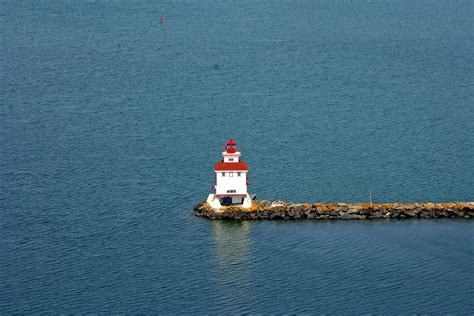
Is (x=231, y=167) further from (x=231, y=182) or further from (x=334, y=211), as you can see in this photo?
(x=334, y=211)

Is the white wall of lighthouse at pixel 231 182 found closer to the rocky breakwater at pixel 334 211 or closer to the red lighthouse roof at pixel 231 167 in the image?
the red lighthouse roof at pixel 231 167

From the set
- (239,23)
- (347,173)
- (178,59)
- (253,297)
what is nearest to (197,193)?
(347,173)

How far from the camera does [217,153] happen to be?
371 feet

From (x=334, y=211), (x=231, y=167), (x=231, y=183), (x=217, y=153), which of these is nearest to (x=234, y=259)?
(x=231, y=183)

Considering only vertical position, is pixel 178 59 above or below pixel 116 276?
above

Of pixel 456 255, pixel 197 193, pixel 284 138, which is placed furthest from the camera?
pixel 284 138

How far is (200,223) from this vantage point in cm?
9519

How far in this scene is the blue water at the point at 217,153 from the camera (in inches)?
3295

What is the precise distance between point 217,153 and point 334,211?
19.9 metres

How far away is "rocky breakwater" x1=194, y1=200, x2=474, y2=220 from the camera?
95750 millimetres

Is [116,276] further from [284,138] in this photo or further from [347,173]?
[284,138]

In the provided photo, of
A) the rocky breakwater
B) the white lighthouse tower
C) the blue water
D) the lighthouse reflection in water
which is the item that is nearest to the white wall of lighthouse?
the white lighthouse tower

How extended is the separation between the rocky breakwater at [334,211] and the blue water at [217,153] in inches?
35.1

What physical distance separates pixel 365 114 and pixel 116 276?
49277 millimetres
